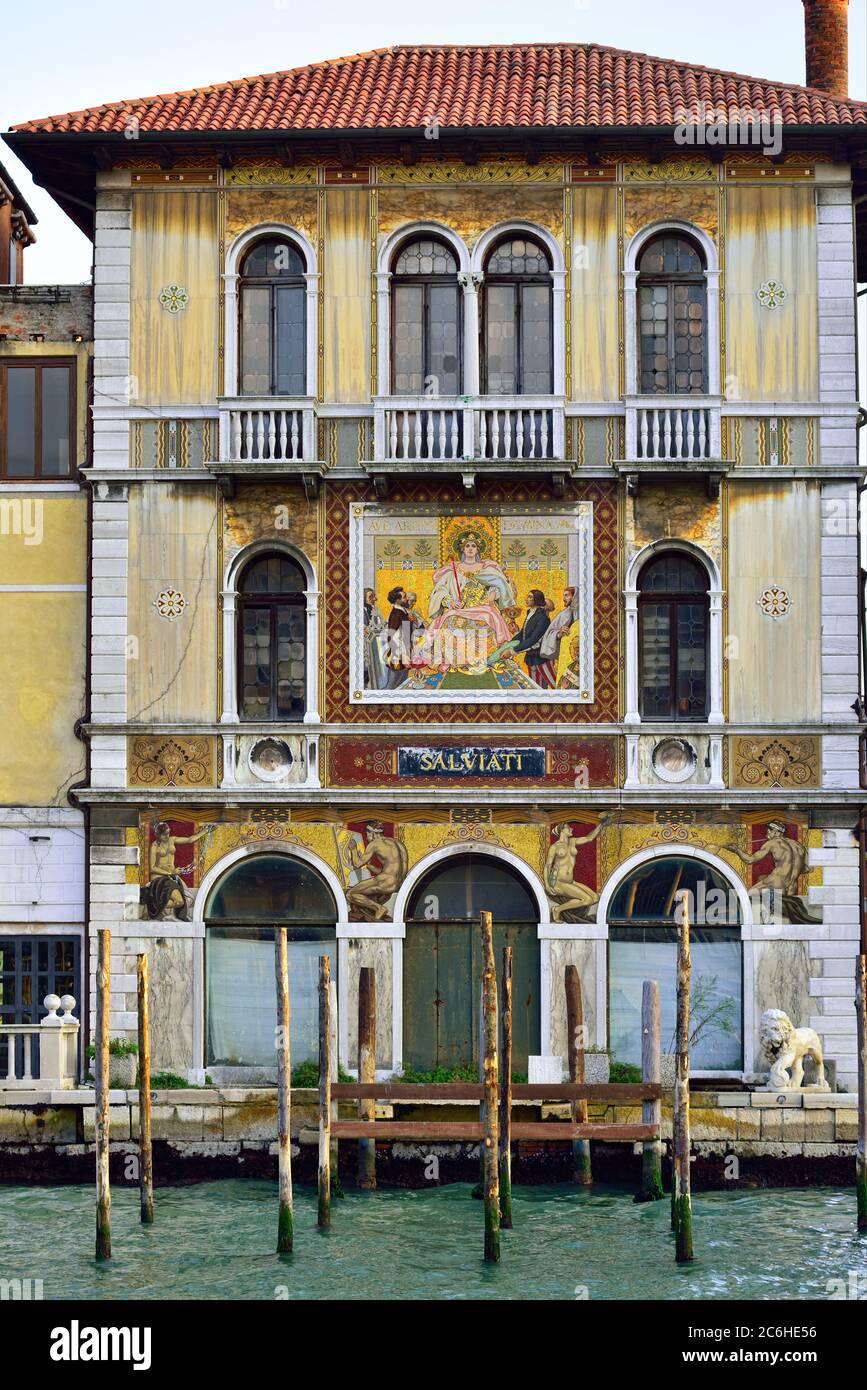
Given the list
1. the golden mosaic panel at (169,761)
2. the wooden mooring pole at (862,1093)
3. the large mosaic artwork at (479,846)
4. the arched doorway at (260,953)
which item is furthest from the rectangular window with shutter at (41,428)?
the wooden mooring pole at (862,1093)

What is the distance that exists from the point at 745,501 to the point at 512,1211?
28.4 ft

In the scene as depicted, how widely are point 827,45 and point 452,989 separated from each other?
13270 mm

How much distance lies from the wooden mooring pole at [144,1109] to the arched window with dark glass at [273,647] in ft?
13.1

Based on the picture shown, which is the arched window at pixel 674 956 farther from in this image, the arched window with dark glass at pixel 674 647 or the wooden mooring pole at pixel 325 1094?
the wooden mooring pole at pixel 325 1094

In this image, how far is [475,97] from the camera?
28.6 m

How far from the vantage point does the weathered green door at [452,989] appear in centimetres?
2747

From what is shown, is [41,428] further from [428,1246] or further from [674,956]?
[428,1246]

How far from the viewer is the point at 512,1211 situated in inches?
990

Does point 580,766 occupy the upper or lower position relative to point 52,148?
lower

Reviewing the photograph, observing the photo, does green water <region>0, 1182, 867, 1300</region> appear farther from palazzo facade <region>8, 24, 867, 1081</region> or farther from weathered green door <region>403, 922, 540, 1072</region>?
palazzo facade <region>8, 24, 867, 1081</region>

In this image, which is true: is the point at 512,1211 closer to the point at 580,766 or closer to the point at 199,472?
the point at 580,766

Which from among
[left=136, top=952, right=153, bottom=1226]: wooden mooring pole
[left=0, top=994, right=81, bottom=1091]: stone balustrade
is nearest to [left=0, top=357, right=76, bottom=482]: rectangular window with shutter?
[left=0, top=994, right=81, bottom=1091]: stone balustrade
